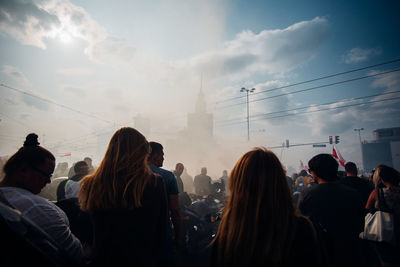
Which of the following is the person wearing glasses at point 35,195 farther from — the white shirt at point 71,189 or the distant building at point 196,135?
the distant building at point 196,135

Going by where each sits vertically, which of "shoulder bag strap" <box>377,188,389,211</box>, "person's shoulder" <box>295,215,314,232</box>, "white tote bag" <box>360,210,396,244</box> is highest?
"person's shoulder" <box>295,215,314,232</box>

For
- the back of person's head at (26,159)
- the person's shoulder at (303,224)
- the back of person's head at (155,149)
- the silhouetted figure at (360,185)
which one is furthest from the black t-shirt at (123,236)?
the silhouetted figure at (360,185)

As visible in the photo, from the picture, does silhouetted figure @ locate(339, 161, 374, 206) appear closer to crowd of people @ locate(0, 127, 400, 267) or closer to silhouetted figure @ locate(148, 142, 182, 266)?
crowd of people @ locate(0, 127, 400, 267)

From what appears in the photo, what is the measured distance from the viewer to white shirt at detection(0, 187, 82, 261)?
61.0 inches

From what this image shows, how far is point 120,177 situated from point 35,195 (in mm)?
686

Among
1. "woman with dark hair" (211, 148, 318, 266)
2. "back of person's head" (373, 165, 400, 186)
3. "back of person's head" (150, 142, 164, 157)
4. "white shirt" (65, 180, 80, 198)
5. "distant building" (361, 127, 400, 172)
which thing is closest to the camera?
"woman with dark hair" (211, 148, 318, 266)

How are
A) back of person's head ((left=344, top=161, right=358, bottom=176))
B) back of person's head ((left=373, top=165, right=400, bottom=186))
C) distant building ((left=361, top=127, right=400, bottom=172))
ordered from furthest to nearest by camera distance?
distant building ((left=361, top=127, right=400, bottom=172))
back of person's head ((left=344, top=161, right=358, bottom=176))
back of person's head ((left=373, top=165, right=400, bottom=186))

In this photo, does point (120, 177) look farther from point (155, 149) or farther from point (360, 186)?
point (360, 186)

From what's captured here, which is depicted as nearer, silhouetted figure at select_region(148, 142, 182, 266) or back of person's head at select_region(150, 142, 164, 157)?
silhouetted figure at select_region(148, 142, 182, 266)

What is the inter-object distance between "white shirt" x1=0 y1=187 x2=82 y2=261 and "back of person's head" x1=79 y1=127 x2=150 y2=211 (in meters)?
0.24

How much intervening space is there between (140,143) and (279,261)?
155 cm

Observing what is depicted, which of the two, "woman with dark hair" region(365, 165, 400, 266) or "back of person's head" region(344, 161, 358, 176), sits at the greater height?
"back of person's head" region(344, 161, 358, 176)

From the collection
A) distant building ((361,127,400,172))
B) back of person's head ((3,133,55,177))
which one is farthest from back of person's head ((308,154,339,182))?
distant building ((361,127,400,172))

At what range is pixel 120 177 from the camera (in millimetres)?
1870
